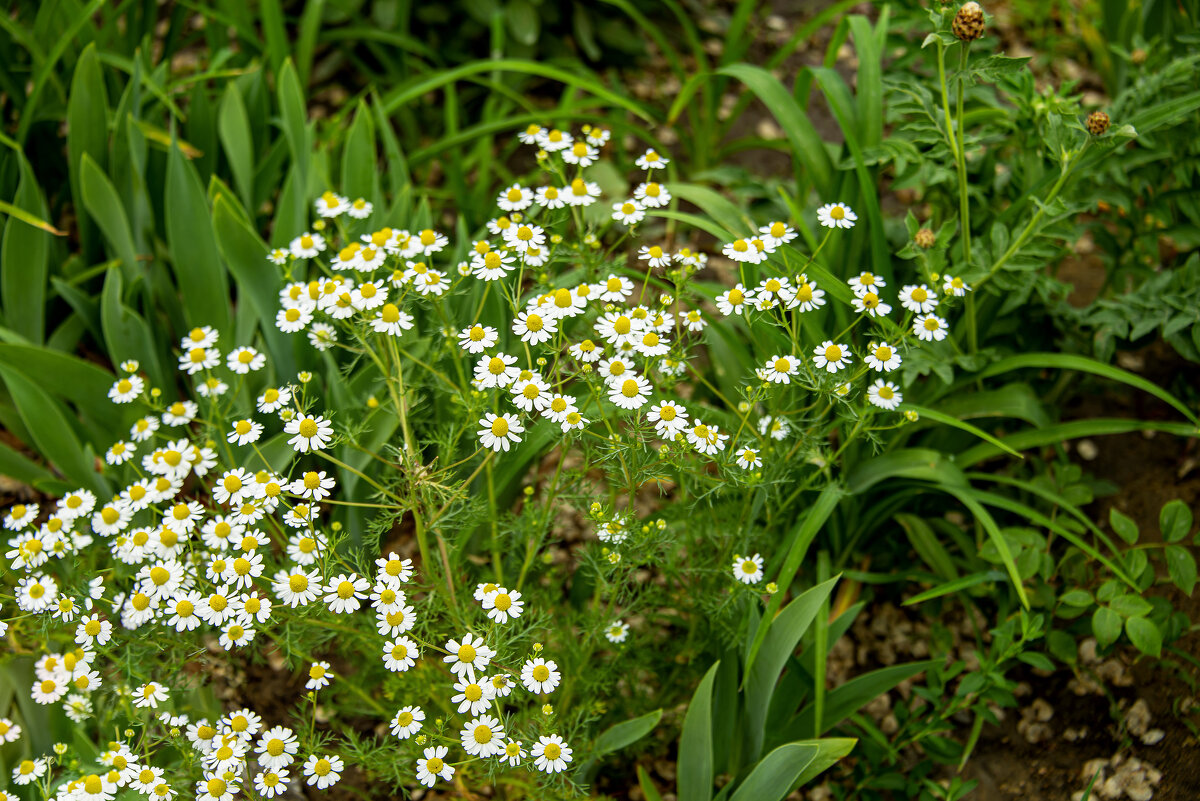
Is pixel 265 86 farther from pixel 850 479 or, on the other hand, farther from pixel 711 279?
pixel 850 479

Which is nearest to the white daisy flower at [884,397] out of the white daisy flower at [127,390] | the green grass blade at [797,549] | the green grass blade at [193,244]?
the green grass blade at [797,549]

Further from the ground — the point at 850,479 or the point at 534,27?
the point at 534,27

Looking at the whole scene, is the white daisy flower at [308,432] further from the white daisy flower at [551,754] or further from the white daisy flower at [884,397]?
the white daisy flower at [884,397]

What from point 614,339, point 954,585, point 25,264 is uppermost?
point 25,264

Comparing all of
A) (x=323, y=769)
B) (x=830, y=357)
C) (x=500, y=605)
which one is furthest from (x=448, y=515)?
(x=830, y=357)

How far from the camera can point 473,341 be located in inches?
58.5

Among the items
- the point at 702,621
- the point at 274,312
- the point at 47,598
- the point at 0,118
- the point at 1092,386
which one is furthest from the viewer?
the point at 0,118

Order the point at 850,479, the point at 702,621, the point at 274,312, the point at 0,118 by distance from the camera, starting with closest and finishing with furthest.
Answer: the point at 702,621 → the point at 850,479 → the point at 274,312 → the point at 0,118

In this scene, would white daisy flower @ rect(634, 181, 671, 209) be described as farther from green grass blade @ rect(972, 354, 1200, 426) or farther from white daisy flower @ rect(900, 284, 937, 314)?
green grass blade @ rect(972, 354, 1200, 426)

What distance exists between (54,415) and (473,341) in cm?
92

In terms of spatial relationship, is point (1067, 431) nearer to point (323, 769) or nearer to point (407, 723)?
point (407, 723)

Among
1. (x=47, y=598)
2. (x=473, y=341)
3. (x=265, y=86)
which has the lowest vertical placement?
(x=47, y=598)

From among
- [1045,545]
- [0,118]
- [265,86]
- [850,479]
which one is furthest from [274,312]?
[1045,545]

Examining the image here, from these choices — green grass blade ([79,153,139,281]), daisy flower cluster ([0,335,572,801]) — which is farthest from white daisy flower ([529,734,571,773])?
green grass blade ([79,153,139,281])
